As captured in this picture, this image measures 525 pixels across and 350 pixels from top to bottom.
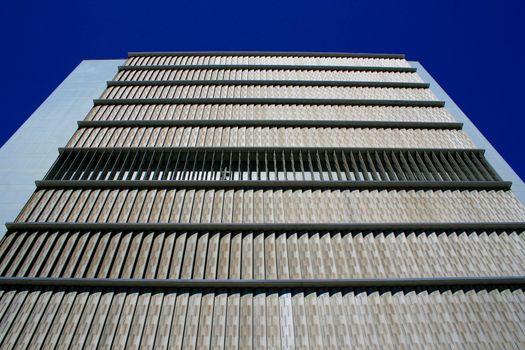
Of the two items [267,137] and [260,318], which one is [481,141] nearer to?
[267,137]

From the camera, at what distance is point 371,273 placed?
11242 millimetres

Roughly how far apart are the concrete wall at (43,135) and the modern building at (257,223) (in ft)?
0.34

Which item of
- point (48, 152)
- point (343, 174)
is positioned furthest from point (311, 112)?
point (48, 152)

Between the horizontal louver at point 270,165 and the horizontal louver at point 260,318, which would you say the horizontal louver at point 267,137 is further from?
the horizontal louver at point 260,318

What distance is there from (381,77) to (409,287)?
658 inches

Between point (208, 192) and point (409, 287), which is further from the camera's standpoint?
point (208, 192)

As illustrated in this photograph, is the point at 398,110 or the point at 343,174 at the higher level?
the point at 398,110

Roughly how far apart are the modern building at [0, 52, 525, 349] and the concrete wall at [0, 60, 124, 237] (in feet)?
0.34

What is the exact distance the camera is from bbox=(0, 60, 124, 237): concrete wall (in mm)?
14216

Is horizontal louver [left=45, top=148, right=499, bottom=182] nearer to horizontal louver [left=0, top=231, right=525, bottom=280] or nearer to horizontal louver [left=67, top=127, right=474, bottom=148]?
horizontal louver [left=67, top=127, right=474, bottom=148]

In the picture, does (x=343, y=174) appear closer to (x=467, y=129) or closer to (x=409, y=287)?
(x=409, y=287)

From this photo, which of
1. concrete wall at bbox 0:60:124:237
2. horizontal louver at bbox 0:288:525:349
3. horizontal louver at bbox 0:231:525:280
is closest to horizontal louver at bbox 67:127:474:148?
concrete wall at bbox 0:60:124:237

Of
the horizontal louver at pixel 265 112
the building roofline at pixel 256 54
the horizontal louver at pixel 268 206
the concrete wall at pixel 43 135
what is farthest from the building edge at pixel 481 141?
the concrete wall at pixel 43 135

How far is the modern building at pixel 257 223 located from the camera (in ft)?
32.8
